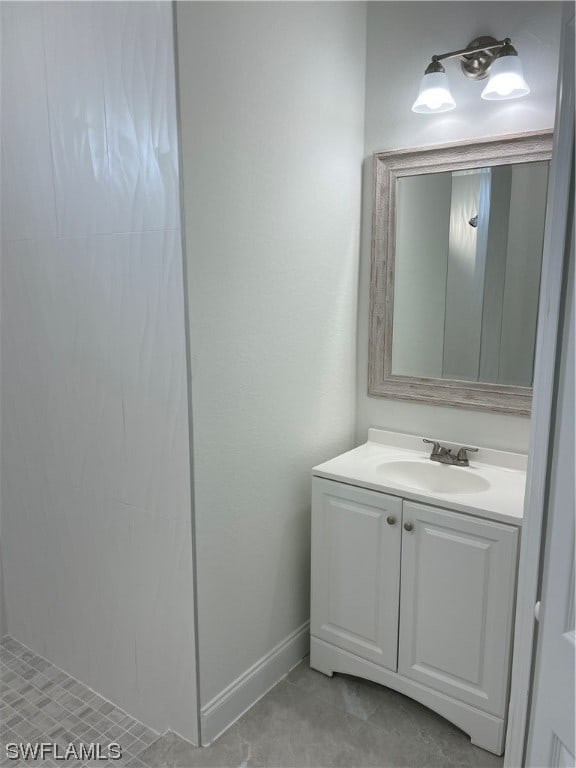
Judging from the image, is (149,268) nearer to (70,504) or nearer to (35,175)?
(35,175)

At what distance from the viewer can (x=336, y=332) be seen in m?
2.32

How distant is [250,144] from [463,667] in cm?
177

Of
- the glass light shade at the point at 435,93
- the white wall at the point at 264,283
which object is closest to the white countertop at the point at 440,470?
the white wall at the point at 264,283

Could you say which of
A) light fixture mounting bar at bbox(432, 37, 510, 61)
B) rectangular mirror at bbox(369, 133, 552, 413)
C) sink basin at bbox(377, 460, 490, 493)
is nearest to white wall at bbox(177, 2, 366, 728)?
rectangular mirror at bbox(369, 133, 552, 413)

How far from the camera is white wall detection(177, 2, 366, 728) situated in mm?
1679

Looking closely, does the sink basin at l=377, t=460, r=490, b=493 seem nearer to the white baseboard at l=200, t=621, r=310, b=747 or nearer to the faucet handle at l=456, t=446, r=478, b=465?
the faucet handle at l=456, t=446, r=478, b=465

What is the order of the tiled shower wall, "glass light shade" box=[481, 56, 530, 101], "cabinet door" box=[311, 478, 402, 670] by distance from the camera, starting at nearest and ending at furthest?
the tiled shower wall, "glass light shade" box=[481, 56, 530, 101], "cabinet door" box=[311, 478, 402, 670]

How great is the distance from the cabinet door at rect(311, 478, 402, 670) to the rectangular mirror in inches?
21.1

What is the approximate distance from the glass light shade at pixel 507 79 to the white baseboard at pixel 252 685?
205cm

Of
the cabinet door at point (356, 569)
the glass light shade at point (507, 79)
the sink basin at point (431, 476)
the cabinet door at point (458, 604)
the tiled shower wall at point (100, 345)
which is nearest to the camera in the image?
the tiled shower wall at point (100, 345)

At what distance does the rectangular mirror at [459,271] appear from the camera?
2.02 metres

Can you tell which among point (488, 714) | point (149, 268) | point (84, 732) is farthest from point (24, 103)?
point (488, 714)

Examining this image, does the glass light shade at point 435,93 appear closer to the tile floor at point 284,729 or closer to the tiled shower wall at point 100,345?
the tiled shower wall at point 100,345

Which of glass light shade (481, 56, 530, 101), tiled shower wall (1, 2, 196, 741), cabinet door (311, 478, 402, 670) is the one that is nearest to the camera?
tiled shower wall (1, 2, 196, 741)
